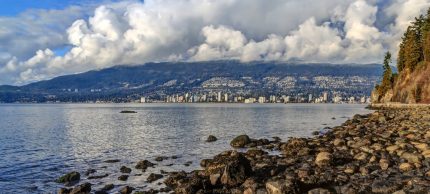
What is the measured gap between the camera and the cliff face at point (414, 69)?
105 m

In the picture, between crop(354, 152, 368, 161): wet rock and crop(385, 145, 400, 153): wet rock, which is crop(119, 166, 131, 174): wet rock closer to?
crop(354, 152, 368, 161): wet rock

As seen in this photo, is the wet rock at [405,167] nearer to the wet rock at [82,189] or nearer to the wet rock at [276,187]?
the wet rock at [276,187]

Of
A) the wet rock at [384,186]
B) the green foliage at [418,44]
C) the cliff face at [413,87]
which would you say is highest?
the green foliage at [418,44]

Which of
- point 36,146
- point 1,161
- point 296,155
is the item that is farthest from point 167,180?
point 36,146

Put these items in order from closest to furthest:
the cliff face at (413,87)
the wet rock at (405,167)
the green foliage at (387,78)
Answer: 1. the wet rock at (405,167)
2. the cliff face at (413,87)
3. the green foliage at (387,78)

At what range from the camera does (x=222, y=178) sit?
76.2 ft

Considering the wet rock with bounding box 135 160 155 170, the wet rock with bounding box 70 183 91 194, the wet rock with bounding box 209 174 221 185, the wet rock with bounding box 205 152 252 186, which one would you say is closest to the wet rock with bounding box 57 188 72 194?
the wet rock with bounding box 70 183 91 194

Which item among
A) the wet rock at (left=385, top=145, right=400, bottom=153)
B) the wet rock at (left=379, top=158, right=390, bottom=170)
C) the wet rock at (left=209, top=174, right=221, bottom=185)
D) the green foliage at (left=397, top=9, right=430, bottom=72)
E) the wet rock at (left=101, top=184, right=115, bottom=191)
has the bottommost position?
the wet rock at (left=101, top=184, right=115, bottom=191)

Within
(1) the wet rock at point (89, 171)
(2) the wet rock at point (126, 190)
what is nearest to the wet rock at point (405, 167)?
(2) the wet rock at point (126, 190)

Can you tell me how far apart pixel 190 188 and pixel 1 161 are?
87.6ft

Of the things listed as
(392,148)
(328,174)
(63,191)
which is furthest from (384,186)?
(63,191)

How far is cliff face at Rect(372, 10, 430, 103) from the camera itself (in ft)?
346

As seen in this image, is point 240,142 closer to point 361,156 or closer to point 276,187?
point 361,156

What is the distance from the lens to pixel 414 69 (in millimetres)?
114500
